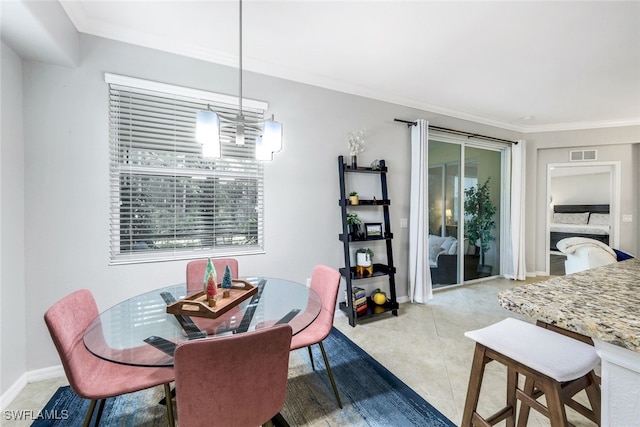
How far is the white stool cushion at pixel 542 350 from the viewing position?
96 cm

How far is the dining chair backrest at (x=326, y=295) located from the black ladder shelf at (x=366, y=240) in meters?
0.89

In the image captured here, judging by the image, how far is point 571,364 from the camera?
38.6 inches

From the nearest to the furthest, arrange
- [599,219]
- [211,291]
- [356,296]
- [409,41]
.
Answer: [211,291] < [409,41] < [356,296] < [599,219]

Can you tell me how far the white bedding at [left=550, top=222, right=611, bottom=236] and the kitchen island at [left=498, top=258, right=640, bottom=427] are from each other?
5254 millimetres

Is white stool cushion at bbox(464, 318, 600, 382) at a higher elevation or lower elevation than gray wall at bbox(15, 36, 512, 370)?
lower

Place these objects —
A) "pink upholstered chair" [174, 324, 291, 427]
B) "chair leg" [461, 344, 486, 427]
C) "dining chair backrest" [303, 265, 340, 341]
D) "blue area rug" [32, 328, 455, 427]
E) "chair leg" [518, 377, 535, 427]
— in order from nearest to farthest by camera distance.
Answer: "pink upholstered chair" [174, 324, 291, 427] < "chair leg" [461, 344, 486, 427] < "chair leg" [518, 377, 535, 427] < "blue area rug" [32, 328, 455, 427] < "dining chair backrest" [303, 265, 340, 341]

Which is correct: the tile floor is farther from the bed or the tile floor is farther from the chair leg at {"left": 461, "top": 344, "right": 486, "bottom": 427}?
the bed

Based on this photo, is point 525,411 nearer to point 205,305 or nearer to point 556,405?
point 556,405

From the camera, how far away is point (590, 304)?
0.82 meters

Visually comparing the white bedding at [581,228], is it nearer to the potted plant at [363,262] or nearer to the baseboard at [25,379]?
the potted plant at [363,262]

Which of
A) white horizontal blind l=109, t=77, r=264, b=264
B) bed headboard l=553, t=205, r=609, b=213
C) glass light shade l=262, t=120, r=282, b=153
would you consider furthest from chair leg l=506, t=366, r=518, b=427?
bed headboard l=553, t=205, r=609, b=213

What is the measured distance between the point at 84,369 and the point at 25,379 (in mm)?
1175

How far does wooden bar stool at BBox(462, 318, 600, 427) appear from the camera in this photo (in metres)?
0.97

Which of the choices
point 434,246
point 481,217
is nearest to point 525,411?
point 434,246
